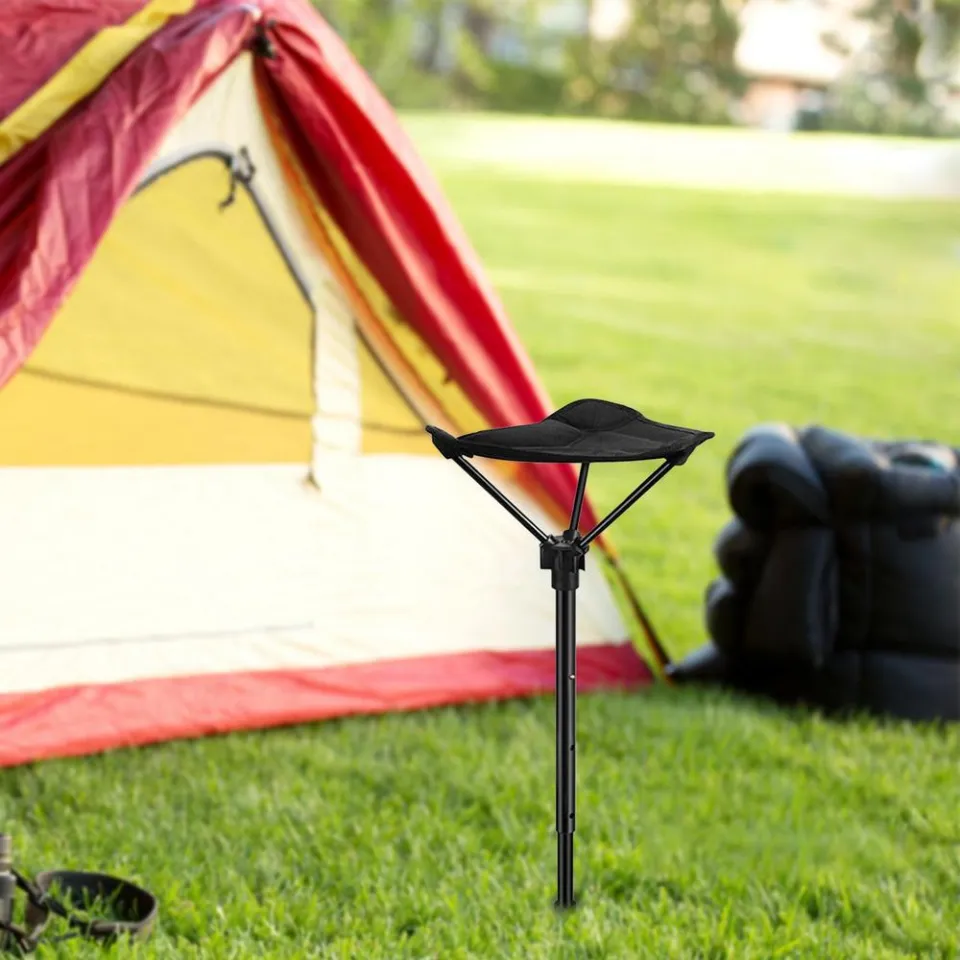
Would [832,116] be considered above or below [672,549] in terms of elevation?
above

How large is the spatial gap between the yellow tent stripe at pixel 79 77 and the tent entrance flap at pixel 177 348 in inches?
13.3

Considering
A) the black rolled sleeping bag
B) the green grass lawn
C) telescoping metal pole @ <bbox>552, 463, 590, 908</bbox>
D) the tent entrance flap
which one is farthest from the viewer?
the black rolled sleeping bag

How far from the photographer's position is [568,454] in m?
1.75

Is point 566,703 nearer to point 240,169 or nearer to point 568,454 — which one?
point 568,454

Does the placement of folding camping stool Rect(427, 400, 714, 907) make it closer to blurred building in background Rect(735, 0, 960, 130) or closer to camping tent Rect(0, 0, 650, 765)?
camping tent Rect(0, 0, 650, 765)

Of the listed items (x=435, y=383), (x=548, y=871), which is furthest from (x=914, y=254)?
(x=548, y=871)

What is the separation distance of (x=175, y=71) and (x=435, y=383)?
3.06 ft

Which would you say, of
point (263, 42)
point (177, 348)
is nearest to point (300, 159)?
point (263, 42)

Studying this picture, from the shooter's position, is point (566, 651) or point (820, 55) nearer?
point (566, 651)

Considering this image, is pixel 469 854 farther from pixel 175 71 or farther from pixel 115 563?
pixel 175 71

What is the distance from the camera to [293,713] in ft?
10.3

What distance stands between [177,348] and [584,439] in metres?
1.40

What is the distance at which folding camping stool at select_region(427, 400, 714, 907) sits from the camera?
177 cm

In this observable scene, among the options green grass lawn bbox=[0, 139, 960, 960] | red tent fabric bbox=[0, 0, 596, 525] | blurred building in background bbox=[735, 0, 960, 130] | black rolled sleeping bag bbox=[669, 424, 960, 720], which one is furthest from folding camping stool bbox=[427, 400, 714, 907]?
blurred building in background bbox=[735, 0, 960, 130]
